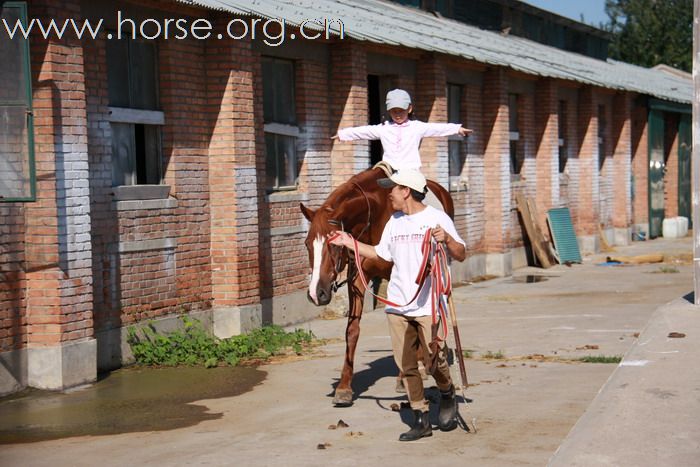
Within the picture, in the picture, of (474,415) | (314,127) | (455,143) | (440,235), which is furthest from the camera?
(455,143)

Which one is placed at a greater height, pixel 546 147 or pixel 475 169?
pixel 546 147

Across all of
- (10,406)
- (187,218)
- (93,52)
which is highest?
→ (93,52)

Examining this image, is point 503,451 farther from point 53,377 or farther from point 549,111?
point 549,111

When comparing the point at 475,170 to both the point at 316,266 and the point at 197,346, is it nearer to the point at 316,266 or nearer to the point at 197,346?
the point at 197,346

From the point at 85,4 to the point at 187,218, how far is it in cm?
298

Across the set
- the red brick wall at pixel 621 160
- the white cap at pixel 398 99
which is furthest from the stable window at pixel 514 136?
the white cap at pixel 398 99

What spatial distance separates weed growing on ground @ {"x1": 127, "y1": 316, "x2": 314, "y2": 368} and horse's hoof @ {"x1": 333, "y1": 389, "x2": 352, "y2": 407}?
2.91 metres

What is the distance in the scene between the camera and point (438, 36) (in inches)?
895

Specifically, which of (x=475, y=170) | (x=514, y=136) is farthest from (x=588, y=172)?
(x=475, y=170)

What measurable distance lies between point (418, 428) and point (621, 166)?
26.4 metres

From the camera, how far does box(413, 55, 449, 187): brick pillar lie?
2097 centimetres

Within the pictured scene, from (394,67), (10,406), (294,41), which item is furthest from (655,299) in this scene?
(10,406)

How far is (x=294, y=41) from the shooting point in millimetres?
16672

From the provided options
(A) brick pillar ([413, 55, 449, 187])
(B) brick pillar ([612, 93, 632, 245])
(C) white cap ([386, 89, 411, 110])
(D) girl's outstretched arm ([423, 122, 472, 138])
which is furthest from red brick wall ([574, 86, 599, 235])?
(C) white cap ([386, 89, 411, 110])
